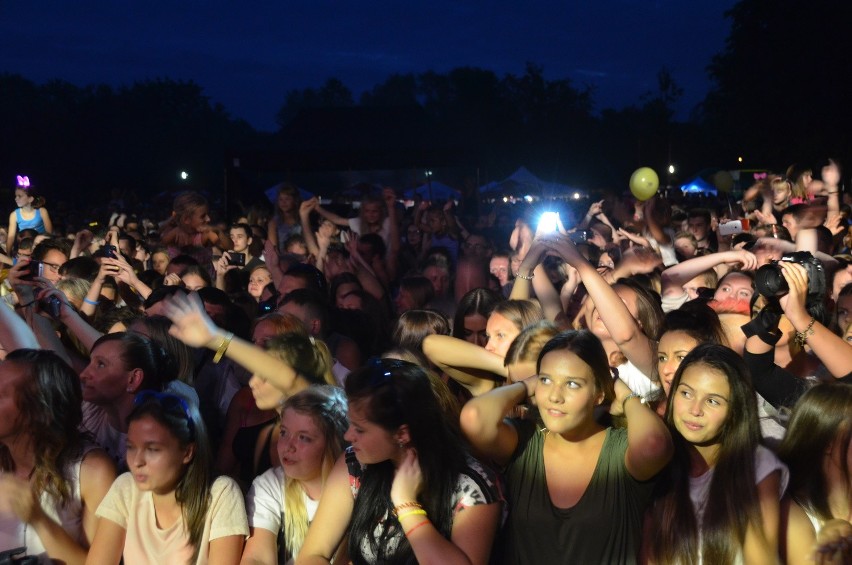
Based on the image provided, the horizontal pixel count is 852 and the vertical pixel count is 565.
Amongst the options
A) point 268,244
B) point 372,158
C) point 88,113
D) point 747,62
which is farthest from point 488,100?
point 268,244

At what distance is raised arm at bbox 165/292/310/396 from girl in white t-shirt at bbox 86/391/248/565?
1.55ft

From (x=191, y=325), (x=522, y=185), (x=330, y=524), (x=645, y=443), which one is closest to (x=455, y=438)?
(x=330, y=524)

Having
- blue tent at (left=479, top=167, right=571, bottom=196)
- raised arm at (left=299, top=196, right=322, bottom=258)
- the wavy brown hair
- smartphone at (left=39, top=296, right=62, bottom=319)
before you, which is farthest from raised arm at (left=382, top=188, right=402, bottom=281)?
blue tent at (left=479, top=167, right=571, bottom=196)

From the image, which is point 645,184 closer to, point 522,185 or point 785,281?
point 785,281

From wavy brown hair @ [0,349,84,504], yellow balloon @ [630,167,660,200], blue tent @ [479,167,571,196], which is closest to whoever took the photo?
wavy brown hair @ [0,349,84,504]

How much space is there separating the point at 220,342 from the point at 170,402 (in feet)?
1.60

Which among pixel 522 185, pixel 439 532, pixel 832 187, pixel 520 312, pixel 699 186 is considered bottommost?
pixel 522 185

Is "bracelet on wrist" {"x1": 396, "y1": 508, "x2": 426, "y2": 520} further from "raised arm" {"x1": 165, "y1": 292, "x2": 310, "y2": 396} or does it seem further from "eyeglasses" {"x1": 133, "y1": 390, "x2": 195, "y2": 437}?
"raised arm" {"x1": 165, "y1": 292, "x2": 310, "y2": 396}

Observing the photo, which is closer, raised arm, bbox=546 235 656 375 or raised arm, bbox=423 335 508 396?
raised arm, bbox=546 235 656 375

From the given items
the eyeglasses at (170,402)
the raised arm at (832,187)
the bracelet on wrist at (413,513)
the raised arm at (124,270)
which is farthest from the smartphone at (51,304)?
the raised arm at (832,187)

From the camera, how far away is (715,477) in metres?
3.03

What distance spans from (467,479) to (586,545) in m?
0.44

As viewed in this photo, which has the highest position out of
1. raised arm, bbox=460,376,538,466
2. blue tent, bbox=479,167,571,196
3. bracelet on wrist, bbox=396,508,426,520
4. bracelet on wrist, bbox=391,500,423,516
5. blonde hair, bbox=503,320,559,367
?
blonde hair, bbox=503,320,559,367

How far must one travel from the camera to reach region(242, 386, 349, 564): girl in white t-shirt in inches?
→ 135
